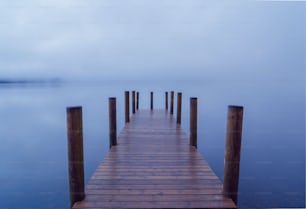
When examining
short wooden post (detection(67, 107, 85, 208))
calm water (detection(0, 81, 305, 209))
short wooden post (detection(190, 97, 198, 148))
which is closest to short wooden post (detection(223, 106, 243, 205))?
calm water (detection(0, 81, 305, 209))

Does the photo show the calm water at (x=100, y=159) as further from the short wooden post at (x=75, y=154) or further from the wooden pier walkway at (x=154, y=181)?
the short wooden post at (x=75, y=154)

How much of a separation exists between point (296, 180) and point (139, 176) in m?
7.01

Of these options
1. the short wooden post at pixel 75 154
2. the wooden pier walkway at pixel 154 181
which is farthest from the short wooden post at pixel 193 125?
the short wooden post at pixel 75 154

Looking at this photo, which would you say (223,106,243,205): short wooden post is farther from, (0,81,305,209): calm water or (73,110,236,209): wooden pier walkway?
(0,81,305,209): calm water

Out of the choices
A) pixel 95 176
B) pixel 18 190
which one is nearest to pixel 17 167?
pixel 18 190

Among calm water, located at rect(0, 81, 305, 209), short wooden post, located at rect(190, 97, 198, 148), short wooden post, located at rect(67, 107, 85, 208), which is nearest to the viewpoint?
short wooden post, located at rect(67, 107, 85, 208)

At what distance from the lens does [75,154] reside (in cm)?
A: 230

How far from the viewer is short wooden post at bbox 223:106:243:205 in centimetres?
230

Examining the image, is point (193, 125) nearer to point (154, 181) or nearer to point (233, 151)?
point (154, 181)

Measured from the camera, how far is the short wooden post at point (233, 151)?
2.30m

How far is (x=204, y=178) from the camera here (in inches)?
115

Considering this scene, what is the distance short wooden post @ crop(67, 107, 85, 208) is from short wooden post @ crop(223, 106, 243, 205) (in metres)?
1.51

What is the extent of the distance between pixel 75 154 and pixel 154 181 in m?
1.06

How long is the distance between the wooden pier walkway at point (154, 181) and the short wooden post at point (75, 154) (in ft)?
0.35
